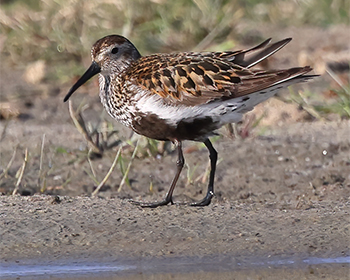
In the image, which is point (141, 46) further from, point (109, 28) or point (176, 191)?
point (176, 191)

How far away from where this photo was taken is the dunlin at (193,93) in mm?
5066

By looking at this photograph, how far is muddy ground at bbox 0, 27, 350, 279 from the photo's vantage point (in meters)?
4.43

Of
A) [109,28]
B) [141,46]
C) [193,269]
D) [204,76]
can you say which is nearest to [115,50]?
[204,76]

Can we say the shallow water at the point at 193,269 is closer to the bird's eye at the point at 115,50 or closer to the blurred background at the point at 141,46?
the bird's eye at the point at 115,50

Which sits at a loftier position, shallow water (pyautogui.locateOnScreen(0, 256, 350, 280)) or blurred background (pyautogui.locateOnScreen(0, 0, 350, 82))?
blurred background (pyautogui.locateOnScreen(0, 0, 350, 82))

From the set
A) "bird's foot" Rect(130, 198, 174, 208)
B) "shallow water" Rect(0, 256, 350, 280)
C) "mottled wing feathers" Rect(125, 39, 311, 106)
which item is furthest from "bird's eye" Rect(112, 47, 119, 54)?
"shallow water" Rect(0, 256, 350, 280)

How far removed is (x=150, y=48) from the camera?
29.1ft

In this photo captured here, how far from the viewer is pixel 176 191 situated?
5.91 meters

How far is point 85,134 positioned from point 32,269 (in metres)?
2.35

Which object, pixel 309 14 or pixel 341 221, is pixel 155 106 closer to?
pixel 341 221

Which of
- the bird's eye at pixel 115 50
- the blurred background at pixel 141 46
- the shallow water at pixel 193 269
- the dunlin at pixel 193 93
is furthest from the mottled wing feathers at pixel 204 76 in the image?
the blurred background at pixel 141 46

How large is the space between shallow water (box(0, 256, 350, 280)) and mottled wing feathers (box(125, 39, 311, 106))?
4.08ft

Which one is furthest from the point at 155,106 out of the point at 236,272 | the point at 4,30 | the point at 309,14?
the point at 309,14

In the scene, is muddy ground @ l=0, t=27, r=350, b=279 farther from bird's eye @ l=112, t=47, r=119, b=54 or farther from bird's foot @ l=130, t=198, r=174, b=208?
bird's eye @ l=112, t=47, r=119, b=54
